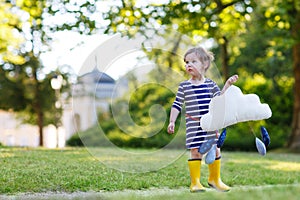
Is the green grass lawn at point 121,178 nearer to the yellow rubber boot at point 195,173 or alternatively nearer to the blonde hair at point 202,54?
the yellow rubber boot at point 195,173

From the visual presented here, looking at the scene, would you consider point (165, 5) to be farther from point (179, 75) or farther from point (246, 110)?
point (246, 110)

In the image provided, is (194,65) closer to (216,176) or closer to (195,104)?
(195,104)

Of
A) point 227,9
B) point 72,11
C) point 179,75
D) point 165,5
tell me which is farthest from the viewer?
point 227,9

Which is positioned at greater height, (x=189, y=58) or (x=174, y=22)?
(x=174, y=22)

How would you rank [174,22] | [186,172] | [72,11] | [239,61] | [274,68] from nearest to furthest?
[186,172]
[72,11]
[174,22]
[274,68]
[239,61]

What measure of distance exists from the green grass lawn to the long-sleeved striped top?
19.7 inches

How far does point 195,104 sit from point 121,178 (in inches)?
62.0

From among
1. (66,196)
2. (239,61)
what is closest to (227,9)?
(66,196)

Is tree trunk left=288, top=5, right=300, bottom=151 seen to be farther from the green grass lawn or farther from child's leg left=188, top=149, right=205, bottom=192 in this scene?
child's leg left=188, top=149, right=205, bottom=192

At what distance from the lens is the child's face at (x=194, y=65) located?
4.79 m

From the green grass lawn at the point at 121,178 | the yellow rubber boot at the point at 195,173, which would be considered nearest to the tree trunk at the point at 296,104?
the green grass lawn at the point at 121,178

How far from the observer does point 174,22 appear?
10.8 meters

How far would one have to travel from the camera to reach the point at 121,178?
19.4 ft

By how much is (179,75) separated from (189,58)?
115 cm
